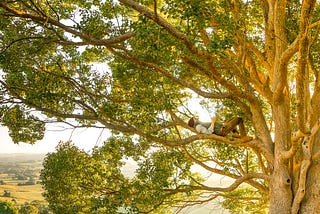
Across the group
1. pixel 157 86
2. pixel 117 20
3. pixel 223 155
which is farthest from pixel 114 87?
pixel 223 155

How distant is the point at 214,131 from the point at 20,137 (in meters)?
4.47

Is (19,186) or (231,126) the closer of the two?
(231,126)

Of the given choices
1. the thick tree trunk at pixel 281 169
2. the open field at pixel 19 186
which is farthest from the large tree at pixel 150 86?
the open field at pixel 19 186

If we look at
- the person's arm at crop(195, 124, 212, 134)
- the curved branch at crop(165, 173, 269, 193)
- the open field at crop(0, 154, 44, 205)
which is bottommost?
the open field at crop(0, 154, 44, 205)

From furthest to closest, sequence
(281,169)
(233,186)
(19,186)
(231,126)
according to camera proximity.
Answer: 1. (19,186)
2. (233,186)
3. (231,126)
4. (281,169)

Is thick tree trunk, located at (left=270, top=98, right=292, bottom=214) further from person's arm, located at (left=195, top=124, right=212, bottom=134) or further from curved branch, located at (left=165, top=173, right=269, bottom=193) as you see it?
person's arm, located at (left=195, top=124, right=212, bottom=134)

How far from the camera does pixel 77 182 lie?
7.71 metres

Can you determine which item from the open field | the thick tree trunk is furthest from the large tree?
the open field

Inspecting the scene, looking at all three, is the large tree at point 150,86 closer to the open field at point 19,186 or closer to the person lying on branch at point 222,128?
the person lying on branch at point 222,128

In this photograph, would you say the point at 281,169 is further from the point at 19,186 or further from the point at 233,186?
the point at 19,186

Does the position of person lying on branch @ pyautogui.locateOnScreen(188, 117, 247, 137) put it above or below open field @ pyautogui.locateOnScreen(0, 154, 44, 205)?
above

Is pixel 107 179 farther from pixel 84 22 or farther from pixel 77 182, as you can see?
pixel 84 22

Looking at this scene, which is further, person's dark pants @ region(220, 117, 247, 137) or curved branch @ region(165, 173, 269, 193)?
curved branch @ region(165, 173, 269, 193)

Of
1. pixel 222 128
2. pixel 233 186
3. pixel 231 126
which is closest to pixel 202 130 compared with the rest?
pixel 222 128
